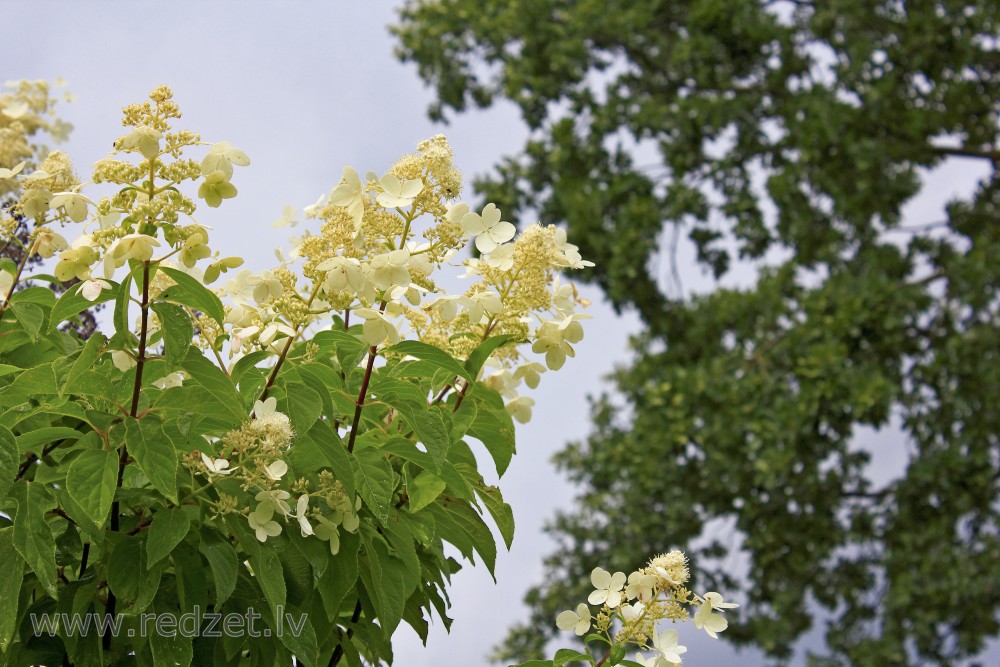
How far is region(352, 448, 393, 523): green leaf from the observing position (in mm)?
1183

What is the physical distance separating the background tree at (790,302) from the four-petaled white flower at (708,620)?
14.7ft

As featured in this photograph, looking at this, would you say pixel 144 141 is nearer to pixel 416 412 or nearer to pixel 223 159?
pixel 223 159

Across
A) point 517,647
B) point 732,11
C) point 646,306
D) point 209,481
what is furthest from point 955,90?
point 209,481

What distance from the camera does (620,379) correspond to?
21.9ft

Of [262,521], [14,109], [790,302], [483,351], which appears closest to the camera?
[262,521]

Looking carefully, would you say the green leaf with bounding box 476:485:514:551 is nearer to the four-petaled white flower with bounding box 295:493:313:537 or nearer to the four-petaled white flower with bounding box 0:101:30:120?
the four-petaled white flower with bounding box 295:493:313:537

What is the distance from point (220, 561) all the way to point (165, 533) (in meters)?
0.07

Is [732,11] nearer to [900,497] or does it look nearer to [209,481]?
[900,497]

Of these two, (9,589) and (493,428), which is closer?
(9,589)

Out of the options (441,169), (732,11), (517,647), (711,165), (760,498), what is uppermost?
(732,11)

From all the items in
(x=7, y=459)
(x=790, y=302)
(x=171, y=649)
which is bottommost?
(x=171, y=649)

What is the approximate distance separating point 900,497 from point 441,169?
5.54m

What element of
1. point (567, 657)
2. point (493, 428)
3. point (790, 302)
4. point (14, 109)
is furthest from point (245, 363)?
point (790, 302)

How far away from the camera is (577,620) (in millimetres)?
1467
